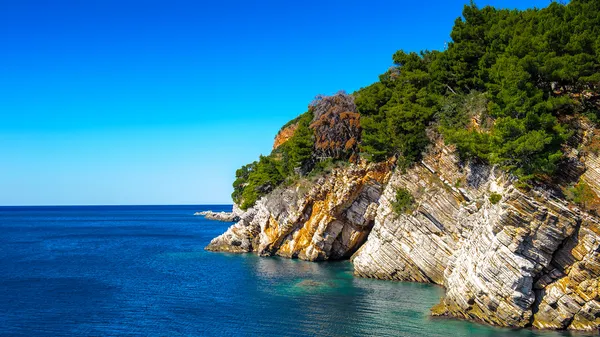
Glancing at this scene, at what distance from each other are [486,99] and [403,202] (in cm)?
1122

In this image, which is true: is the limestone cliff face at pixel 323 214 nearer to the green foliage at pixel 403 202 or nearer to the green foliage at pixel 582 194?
the green foliage at pixel 403 202

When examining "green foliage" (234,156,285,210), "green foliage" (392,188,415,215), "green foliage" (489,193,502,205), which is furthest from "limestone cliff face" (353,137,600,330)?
"green foliage" (234,156,285,210)

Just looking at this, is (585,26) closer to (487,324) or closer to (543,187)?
(543,187)

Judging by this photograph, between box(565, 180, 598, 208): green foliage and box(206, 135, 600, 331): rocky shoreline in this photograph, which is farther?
box(565, 180, 598, 208): green foliage

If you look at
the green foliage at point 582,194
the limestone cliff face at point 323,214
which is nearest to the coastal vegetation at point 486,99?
the green foliage at point 582,194

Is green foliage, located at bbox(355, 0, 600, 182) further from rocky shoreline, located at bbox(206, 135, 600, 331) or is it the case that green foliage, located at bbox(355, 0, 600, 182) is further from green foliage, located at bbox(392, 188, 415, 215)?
green foliage, located at bbox(392, 188, 415, 215)

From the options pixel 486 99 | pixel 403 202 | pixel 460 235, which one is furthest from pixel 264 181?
pixel 486 99

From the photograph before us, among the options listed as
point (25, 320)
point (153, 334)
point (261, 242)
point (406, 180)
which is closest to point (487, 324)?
point (406, 180)

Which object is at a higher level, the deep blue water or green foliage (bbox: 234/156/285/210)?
green foliage (bbox: 234/156/285/210)

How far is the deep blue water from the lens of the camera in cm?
2859

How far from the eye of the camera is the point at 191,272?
49.1 m

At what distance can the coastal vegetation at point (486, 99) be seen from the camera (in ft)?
92.7

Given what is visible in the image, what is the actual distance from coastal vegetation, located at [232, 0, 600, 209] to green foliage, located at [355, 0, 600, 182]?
77 millimetres

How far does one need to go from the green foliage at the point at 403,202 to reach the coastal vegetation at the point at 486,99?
9.48 ft
